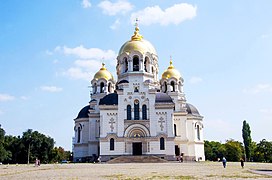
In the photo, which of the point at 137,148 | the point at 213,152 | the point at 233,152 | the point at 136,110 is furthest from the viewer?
the point at 213,152

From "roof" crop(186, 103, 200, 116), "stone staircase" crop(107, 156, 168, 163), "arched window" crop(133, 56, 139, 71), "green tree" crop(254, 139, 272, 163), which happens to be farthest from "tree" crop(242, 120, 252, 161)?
"arched window" crop(133, 56, 139, 71)

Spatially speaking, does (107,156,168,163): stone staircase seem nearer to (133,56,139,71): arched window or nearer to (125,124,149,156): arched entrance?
(125,124,149,156): arched entrance

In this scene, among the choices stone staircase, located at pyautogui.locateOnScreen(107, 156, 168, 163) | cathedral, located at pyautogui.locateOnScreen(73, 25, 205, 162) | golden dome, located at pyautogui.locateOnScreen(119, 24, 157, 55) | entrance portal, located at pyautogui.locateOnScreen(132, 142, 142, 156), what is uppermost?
golden dome, located at pyautogui.locateOnScreen(119, 24, 157, 55)

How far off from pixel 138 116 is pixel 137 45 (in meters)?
11.6

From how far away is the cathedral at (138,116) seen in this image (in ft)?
148

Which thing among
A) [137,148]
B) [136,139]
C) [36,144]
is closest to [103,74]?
[136,139]

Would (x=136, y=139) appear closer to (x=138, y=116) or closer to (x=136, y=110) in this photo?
(x=138, y=116)

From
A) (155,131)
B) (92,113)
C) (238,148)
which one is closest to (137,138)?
(155,131)

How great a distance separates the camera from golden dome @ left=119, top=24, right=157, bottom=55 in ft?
164

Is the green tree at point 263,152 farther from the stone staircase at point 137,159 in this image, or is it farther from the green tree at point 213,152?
the stone staircase at point 137,159

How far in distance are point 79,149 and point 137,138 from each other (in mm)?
12854

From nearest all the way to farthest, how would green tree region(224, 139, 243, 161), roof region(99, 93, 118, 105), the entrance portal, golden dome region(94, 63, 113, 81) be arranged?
the entrance portal < roof region(99, 93, 118, 105) < golden dome region(94, 63, 113, 81) < green tree region(224, 139, 243, 161)

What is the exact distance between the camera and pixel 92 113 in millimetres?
52719

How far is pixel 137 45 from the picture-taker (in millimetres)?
50156
